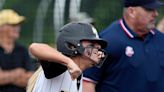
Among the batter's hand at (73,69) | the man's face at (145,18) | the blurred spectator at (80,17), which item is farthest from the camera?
the blurred spectator at (80,17)

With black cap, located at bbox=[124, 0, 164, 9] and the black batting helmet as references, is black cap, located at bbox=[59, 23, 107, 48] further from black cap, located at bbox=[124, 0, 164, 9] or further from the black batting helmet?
black cap, located at bbox=[124, 0, 164, 9]

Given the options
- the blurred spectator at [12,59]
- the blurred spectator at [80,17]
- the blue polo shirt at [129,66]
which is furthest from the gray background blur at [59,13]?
the blue polo shirt at [129,66]

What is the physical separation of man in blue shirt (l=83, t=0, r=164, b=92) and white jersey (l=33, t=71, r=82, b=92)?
1272mm

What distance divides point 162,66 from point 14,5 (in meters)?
3.18

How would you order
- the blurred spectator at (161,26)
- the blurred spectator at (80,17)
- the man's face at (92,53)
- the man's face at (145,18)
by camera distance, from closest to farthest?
the man's face at (92,53), the man's face at (145,18), the blurred spectator at (161,26), the blurred spectator at (80,17)

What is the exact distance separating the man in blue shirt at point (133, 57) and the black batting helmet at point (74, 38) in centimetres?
121

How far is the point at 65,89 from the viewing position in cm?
477

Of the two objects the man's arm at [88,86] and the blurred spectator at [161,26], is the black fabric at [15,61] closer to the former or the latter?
the blurred spectator at [161,26]

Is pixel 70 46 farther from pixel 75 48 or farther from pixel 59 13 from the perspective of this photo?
pixel 59 13

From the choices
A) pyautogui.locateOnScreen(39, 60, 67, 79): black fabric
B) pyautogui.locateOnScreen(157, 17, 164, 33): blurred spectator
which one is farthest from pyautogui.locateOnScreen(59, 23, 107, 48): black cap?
pyautogui.locateOnScreen(157, 17, 164, 33): blurred spectator

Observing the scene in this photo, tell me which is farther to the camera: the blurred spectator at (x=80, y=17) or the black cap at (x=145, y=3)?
the blurred spectator at (x=80, y=17)

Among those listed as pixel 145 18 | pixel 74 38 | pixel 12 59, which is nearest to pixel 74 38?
pixel 74 38

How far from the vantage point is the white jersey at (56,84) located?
4727 mm

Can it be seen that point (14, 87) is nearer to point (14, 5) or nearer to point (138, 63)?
point (14, 5)
